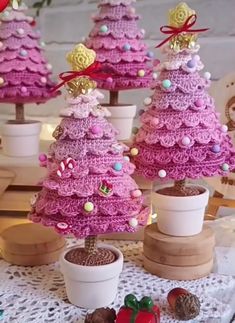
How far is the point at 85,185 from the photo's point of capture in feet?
1.75

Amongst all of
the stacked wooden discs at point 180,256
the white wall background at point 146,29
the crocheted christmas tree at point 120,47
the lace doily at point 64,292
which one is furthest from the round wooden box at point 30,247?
the white wall background at point 146,29

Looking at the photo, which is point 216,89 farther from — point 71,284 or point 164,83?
point 71,284

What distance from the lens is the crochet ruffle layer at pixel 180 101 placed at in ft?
1.99

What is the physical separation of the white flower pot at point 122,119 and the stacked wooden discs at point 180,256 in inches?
8.3

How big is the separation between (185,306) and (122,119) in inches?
13.5

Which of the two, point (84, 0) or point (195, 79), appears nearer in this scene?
point (195, 79)

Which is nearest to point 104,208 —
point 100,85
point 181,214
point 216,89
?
point 181,214

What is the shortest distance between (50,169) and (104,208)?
0.07 metres

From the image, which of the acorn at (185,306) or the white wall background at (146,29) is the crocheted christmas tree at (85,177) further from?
the white wall background at (146,29)

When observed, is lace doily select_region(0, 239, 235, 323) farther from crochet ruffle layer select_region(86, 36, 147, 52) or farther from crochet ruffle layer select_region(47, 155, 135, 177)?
crochet ruffle layer select_region(86, 36, 147, 52)

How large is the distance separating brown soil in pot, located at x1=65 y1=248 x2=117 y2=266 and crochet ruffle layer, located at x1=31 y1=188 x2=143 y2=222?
0.19 feet

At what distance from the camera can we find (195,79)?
62 centimetres

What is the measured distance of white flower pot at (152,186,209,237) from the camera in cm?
63

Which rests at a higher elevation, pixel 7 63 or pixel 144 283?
pixel 7 63
